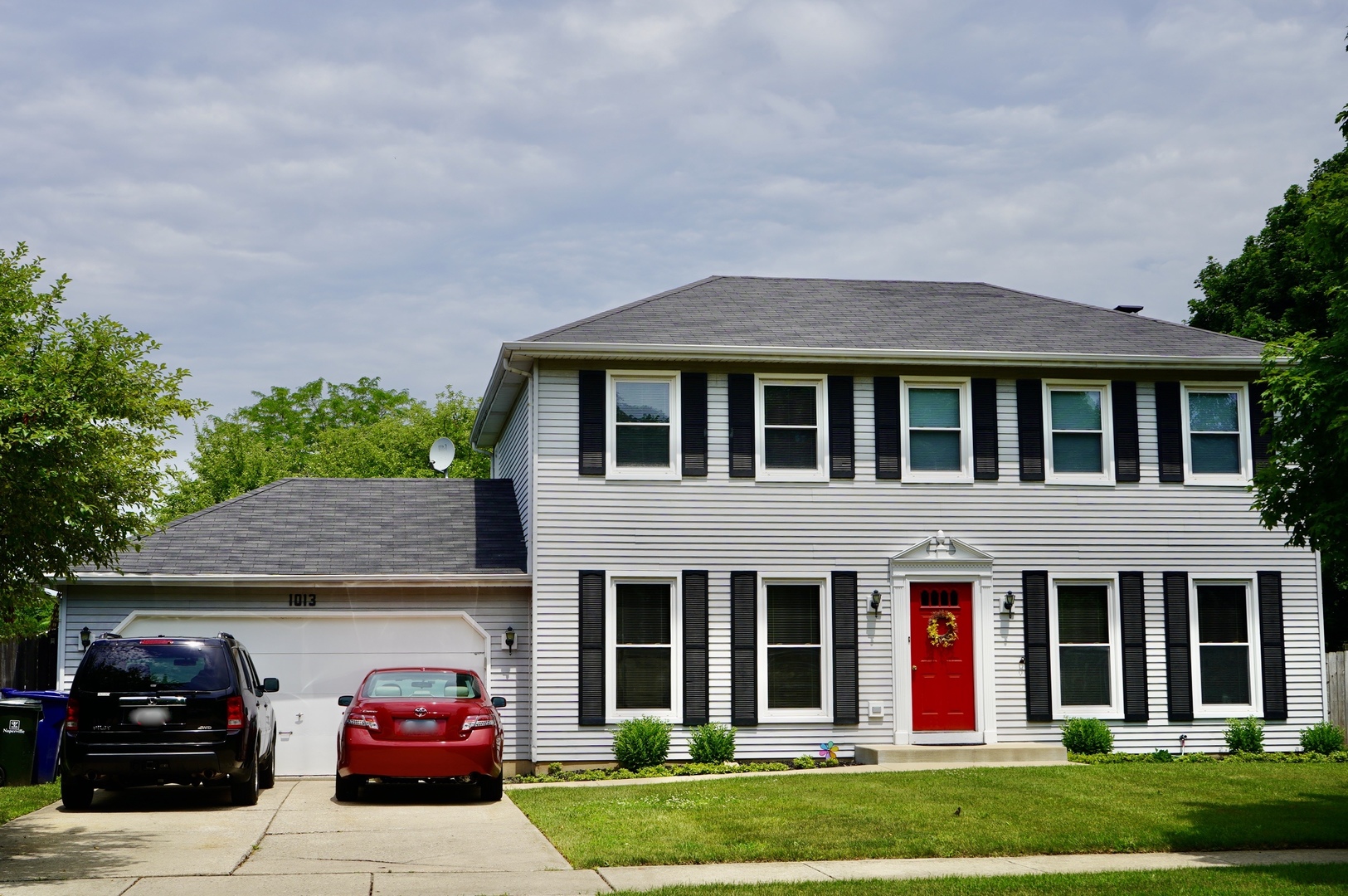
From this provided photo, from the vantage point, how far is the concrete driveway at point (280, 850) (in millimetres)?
9312

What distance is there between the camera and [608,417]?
60.5ft

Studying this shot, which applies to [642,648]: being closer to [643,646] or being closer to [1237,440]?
[643,646]

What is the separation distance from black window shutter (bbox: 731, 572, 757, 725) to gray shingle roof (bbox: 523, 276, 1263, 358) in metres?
3.33

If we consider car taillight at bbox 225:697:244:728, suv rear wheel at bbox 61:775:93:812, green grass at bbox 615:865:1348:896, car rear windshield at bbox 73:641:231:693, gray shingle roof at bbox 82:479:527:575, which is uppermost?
gray shingle roof at bbox 82:479:527:575

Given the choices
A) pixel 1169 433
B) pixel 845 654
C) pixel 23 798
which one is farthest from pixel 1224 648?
pixel 23 798

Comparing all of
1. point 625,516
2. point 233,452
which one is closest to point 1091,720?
point 625,516

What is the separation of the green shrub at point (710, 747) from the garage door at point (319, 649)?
2968 millimetres

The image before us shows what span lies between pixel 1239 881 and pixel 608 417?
421 inches

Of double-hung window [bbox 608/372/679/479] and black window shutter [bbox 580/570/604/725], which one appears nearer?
black window shutter [bbox 580/570/604/725]

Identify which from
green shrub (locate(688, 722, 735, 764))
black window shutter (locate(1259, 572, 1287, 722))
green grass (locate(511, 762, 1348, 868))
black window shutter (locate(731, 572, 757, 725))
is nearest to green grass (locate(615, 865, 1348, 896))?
green grass (locate(511, 762, 1348, 868))

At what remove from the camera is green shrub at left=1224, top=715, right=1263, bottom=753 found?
62.1 ft

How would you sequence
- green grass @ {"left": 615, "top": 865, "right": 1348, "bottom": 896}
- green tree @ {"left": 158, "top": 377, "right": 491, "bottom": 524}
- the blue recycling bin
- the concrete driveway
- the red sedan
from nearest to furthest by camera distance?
green grass @ {"left": 615, "top": 865, "right": 1348, "bottom": 896}, the concrete driveway, the red sedan, the blue recycling bin, green tree @ {"left": 158, "top": 377, "right": 491, "bottom": 524}

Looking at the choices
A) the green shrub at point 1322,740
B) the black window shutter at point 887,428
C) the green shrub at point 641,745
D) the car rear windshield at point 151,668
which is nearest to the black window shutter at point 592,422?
the green shrub at point 641,745

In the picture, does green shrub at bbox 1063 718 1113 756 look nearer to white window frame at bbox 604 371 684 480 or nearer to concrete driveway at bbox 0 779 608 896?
white window frame at bbox 604 371 684 480
